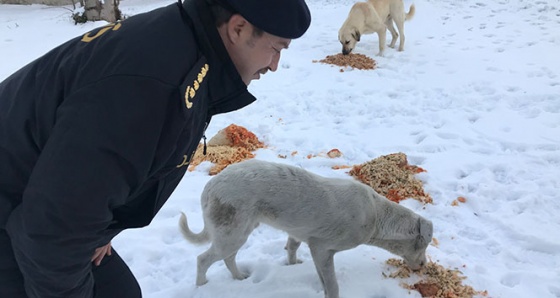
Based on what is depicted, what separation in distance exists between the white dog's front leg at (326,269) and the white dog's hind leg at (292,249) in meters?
0.30

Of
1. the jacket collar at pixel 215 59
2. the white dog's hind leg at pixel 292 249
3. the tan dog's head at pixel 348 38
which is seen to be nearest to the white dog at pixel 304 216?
the white dog's hind leg at pixel 292 249

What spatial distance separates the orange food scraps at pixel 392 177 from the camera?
498 cm

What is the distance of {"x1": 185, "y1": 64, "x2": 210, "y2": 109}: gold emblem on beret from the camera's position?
1.50 m

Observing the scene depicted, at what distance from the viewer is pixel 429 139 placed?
638 cm

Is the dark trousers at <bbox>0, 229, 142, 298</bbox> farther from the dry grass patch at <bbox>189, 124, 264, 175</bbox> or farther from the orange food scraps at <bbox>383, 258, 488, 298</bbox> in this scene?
the dry grass patch at <bbox>189, 124, 264, 175</bbox>

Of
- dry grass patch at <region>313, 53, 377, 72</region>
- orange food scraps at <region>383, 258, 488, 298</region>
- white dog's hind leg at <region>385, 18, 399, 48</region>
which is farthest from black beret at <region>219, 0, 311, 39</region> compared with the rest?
white dog's hind leg at <region>385, 18, 399, 48</region>

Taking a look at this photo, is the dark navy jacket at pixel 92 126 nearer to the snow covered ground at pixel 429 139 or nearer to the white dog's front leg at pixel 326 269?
the white dog's front leg at pixel 326 269

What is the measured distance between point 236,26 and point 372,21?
9501 millimetres

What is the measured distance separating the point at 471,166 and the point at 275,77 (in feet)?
14.9

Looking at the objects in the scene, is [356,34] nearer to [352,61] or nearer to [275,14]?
[352,61]

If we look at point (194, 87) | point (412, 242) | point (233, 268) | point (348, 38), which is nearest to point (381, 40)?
point (348, 38)

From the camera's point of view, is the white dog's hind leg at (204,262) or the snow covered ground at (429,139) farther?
the snow covered ground at (429,139)

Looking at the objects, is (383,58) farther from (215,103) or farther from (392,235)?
(215,103)

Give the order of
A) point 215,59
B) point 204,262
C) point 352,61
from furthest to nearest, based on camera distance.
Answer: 1. point 352,61
2. point 204,262
3. point 215,59
